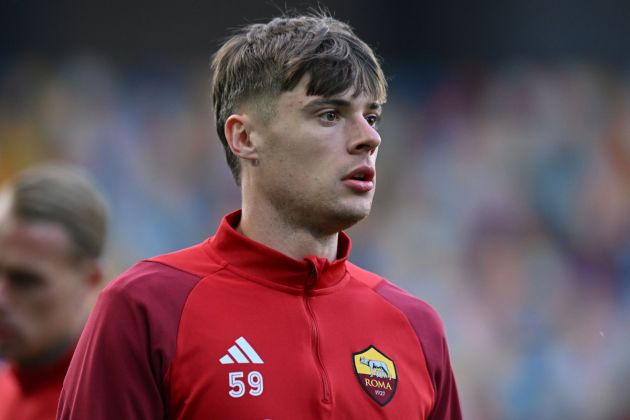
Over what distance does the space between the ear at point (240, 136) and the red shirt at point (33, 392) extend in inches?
42.1

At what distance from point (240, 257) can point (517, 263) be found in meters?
6.03

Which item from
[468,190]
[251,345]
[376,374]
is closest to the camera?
[251,345]

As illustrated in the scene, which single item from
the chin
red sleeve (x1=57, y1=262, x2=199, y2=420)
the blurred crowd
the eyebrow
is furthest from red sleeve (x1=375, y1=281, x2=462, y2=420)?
the blurred crowd

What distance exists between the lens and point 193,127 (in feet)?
27.7

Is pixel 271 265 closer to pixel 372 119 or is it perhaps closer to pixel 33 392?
pixel 372 119

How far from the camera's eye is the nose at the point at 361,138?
263 cm

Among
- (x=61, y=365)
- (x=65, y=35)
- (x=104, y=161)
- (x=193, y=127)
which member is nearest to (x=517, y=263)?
(x=193, y=127)

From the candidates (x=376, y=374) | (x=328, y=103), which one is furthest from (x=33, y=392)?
(x=328, y=103)

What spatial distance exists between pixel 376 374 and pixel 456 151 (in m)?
6.12

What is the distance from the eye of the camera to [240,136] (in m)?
2.81

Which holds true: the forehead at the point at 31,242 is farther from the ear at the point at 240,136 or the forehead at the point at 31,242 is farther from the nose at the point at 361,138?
the nose at the point at 361,138

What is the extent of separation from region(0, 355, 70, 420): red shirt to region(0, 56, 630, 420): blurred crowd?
179 inches

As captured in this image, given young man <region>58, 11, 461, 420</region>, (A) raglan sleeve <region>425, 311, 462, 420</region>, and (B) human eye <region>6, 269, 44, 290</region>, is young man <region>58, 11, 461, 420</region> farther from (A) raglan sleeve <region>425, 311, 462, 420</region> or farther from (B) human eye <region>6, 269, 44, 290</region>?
(B) human eye <region>6, 269, 44, 290</region>

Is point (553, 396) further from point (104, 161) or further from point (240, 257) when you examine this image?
point (240, 257)
